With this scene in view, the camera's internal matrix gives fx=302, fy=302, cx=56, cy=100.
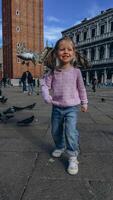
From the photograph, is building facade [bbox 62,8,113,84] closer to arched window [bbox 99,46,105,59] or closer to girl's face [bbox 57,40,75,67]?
arched window [bbox 99,46,105,59]

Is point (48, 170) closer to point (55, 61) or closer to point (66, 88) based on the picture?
point (66, 88)

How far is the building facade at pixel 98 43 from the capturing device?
54.3m

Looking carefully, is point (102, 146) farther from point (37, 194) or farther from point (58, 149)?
point (37, 194)

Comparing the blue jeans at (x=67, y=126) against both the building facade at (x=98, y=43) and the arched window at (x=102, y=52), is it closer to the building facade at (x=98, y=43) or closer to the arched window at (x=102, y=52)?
the building facade at (x=98, y=43)

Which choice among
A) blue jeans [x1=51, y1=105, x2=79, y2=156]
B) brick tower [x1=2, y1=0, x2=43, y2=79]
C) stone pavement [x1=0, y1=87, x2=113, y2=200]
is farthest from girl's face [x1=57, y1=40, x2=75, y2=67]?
brick tower [x1=2, y1=0, x2=43, y2=79]

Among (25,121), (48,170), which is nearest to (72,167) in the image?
(48,170)

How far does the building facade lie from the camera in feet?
178

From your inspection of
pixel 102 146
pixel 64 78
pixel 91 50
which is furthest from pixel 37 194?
pixel 91 50

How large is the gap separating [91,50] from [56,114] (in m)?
57.6

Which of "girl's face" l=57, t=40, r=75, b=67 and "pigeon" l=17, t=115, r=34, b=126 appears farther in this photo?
"pigeon" l=17, t=115, r=34, b=126

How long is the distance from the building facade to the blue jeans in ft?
160

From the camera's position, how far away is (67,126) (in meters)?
3.84

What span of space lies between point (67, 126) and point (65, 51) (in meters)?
0.96

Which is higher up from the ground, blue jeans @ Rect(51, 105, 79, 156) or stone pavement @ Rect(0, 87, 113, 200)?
blue jeans @ Rect(51, 105, 79, 156)
